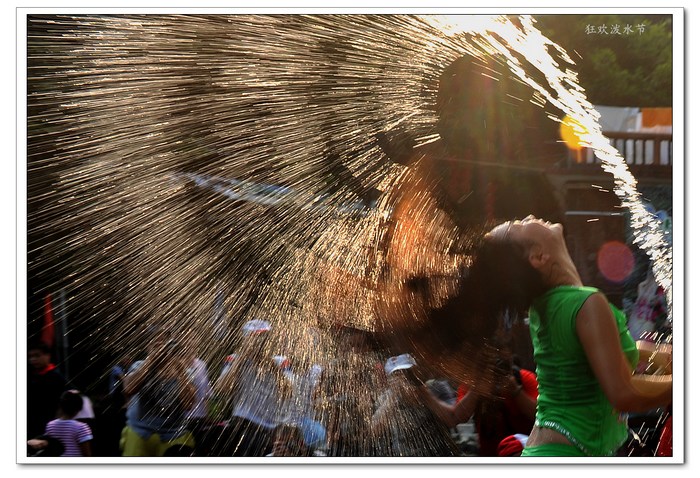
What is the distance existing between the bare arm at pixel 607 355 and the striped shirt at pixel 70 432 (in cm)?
150

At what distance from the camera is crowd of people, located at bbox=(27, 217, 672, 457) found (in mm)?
2211

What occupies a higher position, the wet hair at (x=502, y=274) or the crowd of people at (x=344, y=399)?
the wet hair at (x=502, y=274)

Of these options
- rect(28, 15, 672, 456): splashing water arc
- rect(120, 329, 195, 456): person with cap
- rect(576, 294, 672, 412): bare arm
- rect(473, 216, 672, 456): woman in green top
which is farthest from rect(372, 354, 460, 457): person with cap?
rect(120, 329, 195, 456): person with cap

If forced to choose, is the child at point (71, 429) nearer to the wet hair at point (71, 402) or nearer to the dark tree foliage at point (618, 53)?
the wet hair at point (71, 402)

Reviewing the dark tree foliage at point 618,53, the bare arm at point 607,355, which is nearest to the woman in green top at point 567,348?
the bare arm at point 607,355

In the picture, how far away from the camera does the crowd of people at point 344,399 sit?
221cm

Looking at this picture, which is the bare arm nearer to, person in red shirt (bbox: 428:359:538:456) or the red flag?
person in red shirt (bbox: 428:359:538:456)

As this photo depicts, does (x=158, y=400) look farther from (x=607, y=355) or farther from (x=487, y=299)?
(x=607, y=355)

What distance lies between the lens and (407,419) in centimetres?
223

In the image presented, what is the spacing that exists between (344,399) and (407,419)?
0.20 m

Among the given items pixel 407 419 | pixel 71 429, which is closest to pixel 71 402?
pixel 71 429

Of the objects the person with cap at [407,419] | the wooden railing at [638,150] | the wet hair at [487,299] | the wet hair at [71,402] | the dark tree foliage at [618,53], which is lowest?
the person with cap at [407,419]

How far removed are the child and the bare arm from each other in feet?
4.93
